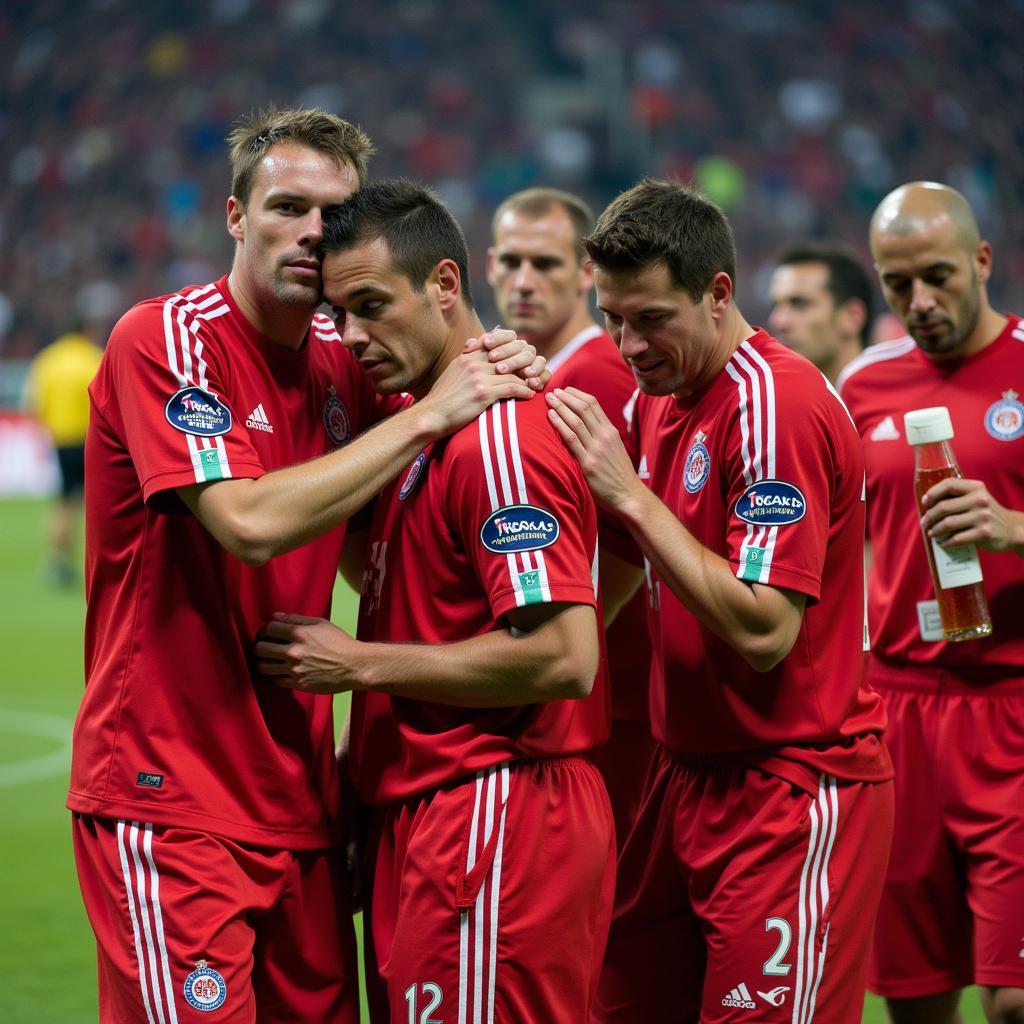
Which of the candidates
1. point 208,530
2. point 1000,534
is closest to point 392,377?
point 208,530

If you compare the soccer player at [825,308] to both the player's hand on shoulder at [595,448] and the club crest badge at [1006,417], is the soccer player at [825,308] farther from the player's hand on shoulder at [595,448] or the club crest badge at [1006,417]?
the player's hand on shoulder at [595,448]

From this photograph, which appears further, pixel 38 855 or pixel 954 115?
pixel 954 115

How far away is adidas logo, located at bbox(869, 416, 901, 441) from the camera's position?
4414mm

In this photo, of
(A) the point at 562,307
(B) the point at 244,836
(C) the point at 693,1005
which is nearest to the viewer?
(B) the point at 244,836

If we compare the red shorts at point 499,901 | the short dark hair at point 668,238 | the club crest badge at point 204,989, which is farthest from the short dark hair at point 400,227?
the club crest badge at point 204,989

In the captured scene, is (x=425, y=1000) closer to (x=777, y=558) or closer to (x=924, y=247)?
(x=777, y=558)

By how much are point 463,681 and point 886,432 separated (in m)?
2.03

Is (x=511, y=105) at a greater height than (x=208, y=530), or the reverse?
(x=511, y=105)

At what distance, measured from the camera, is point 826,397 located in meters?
3.31

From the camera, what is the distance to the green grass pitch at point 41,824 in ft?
17.2

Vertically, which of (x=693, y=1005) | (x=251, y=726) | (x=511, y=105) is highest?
(x=511, y=105)

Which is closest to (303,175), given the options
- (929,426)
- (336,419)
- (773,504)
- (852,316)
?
(336,419)

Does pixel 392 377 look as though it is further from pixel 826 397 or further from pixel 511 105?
pixel 511 105

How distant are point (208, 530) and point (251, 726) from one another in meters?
0.46
